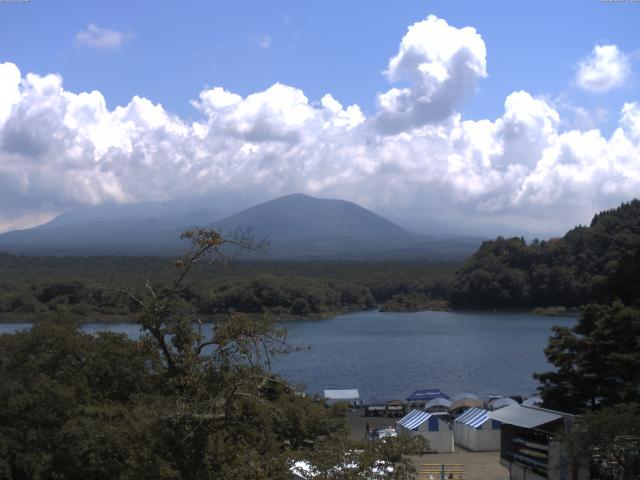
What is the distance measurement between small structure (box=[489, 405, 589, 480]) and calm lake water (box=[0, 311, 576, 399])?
9.71 m

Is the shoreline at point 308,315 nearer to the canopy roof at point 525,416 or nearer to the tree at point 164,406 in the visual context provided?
the canopy roof at point 525,416

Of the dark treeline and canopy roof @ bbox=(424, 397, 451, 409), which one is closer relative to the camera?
canopy roof @ bbox=(424, 397, 451, 409)

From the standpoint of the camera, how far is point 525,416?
1217 centimetres

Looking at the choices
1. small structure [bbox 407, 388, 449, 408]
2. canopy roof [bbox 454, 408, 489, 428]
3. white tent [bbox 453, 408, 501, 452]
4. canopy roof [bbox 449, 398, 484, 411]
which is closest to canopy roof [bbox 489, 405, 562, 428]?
white tent [bbox 453, 408, 501, 452]

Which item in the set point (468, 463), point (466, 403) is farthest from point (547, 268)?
point (468, 463)

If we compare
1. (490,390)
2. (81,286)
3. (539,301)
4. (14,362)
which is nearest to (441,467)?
(14,362)

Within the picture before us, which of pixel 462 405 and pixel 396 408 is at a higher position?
pixel 462 405

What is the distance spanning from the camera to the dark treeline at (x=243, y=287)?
5616 centimetres

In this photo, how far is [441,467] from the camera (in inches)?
541

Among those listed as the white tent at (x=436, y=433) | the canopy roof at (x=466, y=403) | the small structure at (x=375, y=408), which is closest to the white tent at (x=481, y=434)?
the white tent at (x=436, y=433)

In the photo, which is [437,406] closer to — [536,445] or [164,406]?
[536,445]

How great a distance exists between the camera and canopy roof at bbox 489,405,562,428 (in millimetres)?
11578

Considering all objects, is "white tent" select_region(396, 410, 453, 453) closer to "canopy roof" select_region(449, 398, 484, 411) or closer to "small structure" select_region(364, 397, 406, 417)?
"canopy roof" select_region(449, 398, 484, 411)

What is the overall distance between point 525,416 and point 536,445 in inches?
21.6
